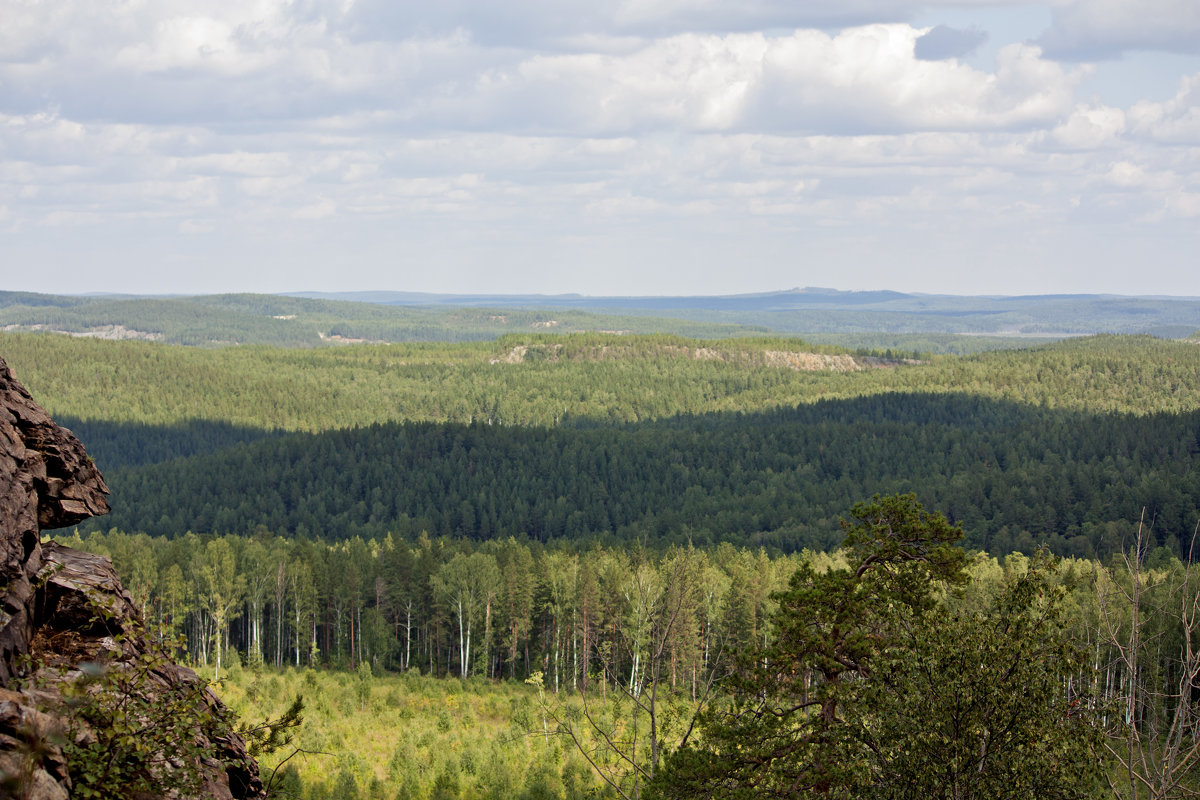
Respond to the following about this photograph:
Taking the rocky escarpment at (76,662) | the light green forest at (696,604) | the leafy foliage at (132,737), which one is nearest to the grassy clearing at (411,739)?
the light green forest at (696,604)

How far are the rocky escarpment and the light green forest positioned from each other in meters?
1.26

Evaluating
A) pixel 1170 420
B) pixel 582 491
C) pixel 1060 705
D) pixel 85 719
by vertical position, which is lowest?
pixel 582 491

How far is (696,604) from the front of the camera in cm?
6962

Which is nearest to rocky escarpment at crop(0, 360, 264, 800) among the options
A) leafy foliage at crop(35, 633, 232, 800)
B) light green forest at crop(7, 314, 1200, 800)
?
leafy foliage at crop(35, 633, 232, 800)

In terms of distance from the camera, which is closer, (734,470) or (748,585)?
(748,585)

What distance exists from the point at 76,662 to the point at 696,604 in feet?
193

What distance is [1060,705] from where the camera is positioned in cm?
1573

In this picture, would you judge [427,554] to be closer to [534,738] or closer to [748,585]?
[748,585]

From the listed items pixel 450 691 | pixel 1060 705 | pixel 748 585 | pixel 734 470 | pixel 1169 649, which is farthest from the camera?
pixel 734 470

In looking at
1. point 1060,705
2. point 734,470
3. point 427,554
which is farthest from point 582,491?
point 1060,705

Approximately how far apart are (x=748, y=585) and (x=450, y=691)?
76.0 ft

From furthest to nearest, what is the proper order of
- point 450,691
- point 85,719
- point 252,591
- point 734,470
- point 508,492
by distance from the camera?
point 734,470 < point 508,492 < point 252,591 < point 450,691 < point 85,719

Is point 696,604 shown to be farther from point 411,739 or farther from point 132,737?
point 132,737

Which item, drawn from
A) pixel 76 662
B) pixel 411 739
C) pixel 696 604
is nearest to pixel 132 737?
pixel 76 662
